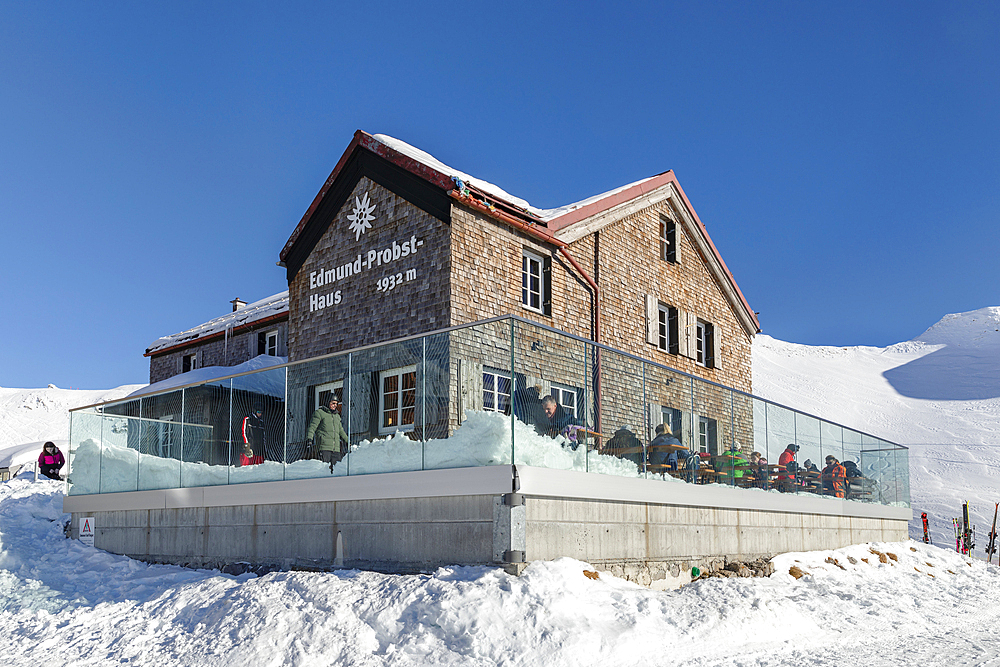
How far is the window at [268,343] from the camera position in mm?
23739

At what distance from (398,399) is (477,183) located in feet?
26.3

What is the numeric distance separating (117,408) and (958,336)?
13275 centimetres

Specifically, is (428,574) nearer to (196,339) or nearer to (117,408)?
(117,408)

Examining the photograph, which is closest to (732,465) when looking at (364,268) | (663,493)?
(663,493)

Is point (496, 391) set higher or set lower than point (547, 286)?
lower

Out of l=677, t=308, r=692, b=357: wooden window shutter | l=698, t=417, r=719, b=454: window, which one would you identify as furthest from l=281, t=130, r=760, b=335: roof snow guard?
l=698, t=417, r=719, b=454: window

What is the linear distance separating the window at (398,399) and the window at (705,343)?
1444 cm

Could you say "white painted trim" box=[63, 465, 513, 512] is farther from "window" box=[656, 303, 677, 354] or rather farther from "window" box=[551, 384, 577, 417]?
"window" box=[656, 303, 677, 354]

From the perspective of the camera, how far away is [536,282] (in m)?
17.5

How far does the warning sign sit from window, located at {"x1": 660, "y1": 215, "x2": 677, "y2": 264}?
48.5 ft

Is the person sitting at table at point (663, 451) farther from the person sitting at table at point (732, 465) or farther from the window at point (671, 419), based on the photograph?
the person sitting at table at point (732, 465)

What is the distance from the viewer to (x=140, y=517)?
14078mm

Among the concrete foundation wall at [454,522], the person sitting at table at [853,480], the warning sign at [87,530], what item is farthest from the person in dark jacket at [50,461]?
the person sitting at table at [853,480]

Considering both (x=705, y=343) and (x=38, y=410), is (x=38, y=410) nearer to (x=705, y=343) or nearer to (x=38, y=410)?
(x=38, y=410)
